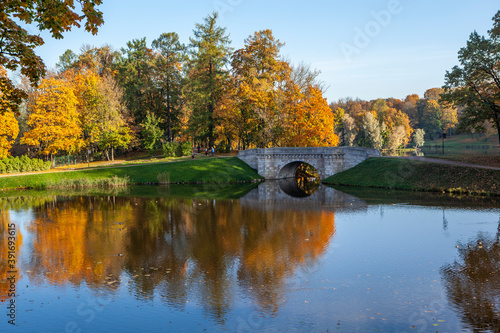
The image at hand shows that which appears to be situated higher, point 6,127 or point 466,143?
point 6,127

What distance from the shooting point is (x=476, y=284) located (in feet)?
43.4

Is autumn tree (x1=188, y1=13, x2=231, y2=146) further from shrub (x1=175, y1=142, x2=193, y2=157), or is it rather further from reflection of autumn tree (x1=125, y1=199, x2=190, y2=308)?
reflection of autumn tree (x1=125, y1=199, x2=190, y2=308)

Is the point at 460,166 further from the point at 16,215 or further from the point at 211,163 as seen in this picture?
the point at 16,215

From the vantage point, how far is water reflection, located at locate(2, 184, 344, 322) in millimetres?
13133

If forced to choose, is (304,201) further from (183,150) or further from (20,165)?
(20,165)

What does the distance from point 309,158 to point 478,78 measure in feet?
66.3

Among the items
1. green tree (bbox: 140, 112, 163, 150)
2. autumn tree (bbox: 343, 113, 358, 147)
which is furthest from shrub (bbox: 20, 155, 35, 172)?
autumn tree (bbox: 343, 113, 358, 147)

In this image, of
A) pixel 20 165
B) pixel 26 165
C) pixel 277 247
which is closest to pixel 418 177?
pixel 277 247

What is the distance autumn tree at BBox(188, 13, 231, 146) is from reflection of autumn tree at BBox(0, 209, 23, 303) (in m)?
36.9

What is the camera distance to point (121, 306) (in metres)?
11.8

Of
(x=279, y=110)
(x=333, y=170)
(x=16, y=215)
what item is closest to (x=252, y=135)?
(x=279, y=110)

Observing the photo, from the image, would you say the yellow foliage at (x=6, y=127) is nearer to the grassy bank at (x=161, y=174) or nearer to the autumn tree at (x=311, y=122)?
the grassy bank at (x=161, y=174)

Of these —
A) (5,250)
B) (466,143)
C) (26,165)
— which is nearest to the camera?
(5,250)

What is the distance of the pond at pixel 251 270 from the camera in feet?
35.8
